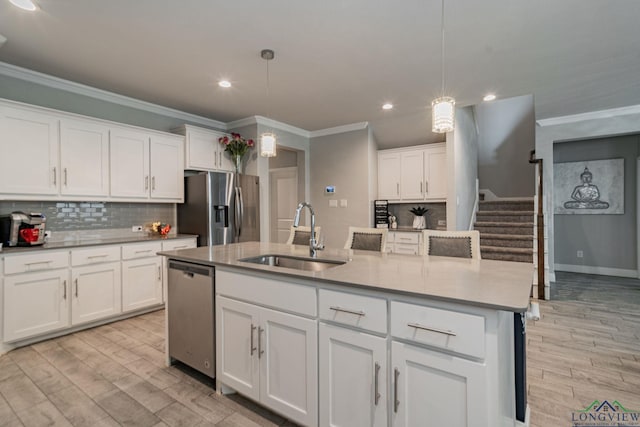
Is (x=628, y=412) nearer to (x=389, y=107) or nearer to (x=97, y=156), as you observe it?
(x=389, y=107)

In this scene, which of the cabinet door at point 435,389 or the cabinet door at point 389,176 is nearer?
the cabinet door at point 435,389

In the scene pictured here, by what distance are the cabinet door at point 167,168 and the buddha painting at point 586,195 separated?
6.71 metres

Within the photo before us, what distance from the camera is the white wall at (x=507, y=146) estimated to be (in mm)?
6418

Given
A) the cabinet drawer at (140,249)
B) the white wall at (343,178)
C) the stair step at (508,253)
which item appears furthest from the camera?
the white wall at (343,178)

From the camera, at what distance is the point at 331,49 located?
8.84 feet

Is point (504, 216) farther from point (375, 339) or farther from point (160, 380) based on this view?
point (160, 380)

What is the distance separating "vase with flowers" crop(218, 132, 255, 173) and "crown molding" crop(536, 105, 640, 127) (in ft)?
15.6

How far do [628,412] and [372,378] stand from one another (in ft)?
5.79

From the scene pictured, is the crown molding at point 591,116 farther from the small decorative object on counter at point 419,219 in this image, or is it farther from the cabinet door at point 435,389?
the cabinet door at point 435,389

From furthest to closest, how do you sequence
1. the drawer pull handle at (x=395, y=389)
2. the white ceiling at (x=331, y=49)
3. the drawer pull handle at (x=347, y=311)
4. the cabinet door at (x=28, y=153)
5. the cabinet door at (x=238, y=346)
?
1. the cabinet door at (x=28, y=153)
2. the white ceiling at (x=331, y=49)
3. the cabinet door at (x=238, y=346)
4. the drawer pull handle at (x=347, y=311)
5. the drawer pull handle at (x=395, y=389)

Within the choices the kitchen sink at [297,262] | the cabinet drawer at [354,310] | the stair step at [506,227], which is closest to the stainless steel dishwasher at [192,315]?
the kitchen sink at [297,262]

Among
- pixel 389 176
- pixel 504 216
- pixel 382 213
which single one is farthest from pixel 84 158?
pixel 504 216

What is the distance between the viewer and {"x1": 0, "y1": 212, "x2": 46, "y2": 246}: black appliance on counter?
2.81 m

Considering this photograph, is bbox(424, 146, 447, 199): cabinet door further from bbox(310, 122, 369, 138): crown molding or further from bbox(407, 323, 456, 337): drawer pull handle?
bbox(407, 323, 456, 337): drawer pull handle
